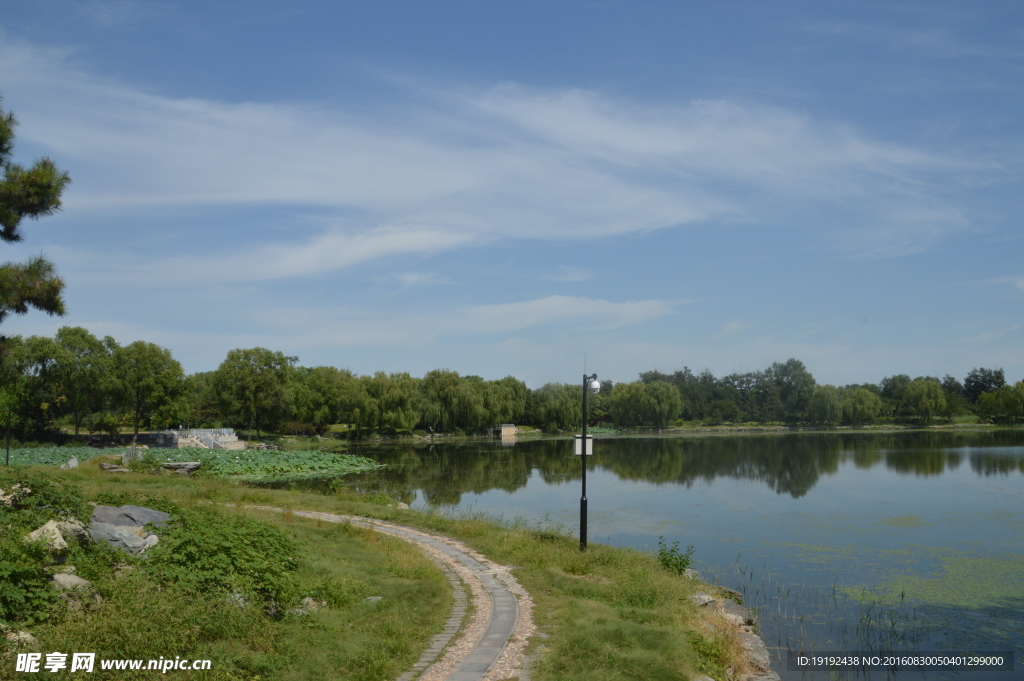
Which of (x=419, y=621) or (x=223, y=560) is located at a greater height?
(x=223, y=560)

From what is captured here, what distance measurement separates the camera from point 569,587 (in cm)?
1271

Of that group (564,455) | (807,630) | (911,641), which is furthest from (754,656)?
(564,455)

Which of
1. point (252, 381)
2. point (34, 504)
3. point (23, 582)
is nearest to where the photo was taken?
point (23, 582)

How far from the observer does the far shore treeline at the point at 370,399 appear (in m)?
56.4

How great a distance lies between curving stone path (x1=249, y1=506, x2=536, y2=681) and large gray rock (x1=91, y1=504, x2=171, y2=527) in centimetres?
559

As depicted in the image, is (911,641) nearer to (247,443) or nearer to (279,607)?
(279,607)

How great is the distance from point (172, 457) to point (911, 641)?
40533 millimetres

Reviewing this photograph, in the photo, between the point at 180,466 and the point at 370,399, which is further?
the point at 370,399

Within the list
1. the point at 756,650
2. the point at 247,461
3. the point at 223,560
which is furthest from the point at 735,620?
the point at 247,461

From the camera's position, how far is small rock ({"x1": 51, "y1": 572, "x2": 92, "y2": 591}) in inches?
313

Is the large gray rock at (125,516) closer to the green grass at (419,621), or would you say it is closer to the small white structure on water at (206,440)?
the green grass at (419,621)

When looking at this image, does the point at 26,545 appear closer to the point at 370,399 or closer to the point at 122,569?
the point at 122,569

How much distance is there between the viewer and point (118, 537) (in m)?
10.2

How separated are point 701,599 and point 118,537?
1021 centimetres
